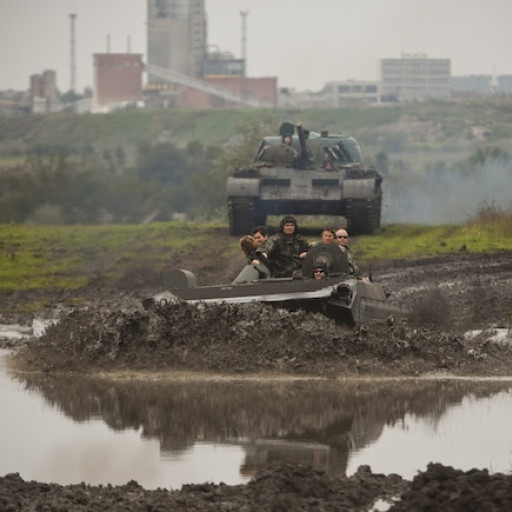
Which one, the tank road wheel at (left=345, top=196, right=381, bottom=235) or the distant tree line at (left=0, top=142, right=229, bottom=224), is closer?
the tank road wheel at (left=345, top=196, right=381, bottom=235)

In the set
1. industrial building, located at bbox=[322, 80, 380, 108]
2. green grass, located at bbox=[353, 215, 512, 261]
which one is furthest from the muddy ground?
industrial building, located at bbox=[322, 80, 380, 108]

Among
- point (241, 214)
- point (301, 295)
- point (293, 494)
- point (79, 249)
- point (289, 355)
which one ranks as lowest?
point (79, 249)

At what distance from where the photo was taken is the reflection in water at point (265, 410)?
16.3 meters

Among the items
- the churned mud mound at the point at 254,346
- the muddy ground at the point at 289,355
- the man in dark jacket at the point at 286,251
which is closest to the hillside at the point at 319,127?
the muddy ground at the point at 289,355

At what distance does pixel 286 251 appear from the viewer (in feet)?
78.6

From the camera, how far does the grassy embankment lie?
3788 centimetres

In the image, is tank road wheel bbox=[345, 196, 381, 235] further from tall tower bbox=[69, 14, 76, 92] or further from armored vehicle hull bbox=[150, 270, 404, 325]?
tall tower bbox=[69, 14, 76, 92]

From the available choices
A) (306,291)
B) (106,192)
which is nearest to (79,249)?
(306,291)

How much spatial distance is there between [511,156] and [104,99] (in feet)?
261

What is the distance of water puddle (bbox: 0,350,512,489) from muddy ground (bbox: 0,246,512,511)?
24.2 inches

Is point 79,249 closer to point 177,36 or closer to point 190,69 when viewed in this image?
point 177,36

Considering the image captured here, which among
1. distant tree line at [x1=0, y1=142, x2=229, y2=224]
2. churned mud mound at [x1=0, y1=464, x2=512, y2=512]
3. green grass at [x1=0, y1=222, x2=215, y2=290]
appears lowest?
distant tree line at [x1=0, y1=142, x2=229, y2=224]

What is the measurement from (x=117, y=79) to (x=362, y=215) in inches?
4742

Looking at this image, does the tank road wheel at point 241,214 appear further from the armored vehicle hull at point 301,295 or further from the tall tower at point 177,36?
the tall tower at point 177,36
